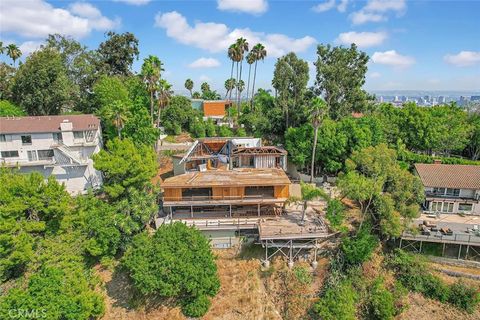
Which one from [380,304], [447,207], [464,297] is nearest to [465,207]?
[447,207]

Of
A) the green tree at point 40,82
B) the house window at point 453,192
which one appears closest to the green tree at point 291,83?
the house window at point 453,192

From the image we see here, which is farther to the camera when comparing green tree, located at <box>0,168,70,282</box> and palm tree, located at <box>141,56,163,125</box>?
palm tree, located at <box>141,56,163,125</box>

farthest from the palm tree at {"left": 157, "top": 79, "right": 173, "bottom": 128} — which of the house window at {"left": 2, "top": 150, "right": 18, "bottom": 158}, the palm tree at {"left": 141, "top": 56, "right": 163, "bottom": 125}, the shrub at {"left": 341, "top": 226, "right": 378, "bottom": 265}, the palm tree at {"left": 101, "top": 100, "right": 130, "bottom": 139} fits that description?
the shrub at {"left": 341, "top": 226, "right": 378, "bottom": 265}

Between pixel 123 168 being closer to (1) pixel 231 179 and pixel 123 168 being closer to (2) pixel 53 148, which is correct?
(1) pixel 231 179

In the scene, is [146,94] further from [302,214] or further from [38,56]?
[302,214]

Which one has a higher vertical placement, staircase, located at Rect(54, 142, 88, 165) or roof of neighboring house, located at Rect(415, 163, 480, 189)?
staircase, located at Rect(54, 142, 88, 165)

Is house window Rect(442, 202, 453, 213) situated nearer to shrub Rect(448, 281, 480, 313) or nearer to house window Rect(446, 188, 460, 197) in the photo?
house window Rect(446, 188, 460, 197)
